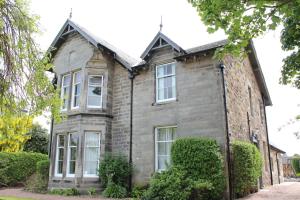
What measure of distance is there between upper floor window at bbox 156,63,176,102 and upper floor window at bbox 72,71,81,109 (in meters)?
5.49

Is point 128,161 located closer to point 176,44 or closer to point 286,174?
point 176,44

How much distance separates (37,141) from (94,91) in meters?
13.1

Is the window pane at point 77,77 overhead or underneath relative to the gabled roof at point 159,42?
underneath

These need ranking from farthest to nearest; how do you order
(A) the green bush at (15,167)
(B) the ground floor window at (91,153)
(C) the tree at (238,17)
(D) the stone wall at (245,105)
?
(A) the green bush at (15,167) → (B) the ground floor window at (91,153) → (D) the stone wall at (245,105) → (C) the tree at (238,17)

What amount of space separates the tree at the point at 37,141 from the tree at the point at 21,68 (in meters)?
18.2

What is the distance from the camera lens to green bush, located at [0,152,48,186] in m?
21.6

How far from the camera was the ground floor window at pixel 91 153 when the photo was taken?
57.4ft

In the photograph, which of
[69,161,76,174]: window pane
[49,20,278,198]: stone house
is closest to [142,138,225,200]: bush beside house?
[49,20,278,198]: stone house

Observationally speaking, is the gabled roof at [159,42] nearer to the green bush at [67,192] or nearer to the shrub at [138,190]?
the shrub at [138,190]

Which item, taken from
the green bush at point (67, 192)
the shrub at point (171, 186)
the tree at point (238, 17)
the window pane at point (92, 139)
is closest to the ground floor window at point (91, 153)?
the window pane at point (92, 139)

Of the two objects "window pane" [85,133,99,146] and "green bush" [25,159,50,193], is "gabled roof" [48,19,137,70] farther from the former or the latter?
"green bush" [25,159,50,193]

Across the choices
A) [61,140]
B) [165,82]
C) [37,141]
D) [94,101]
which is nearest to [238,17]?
[165,82]

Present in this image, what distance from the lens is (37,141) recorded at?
28469 millimetres

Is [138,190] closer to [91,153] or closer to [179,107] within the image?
[91,153]
